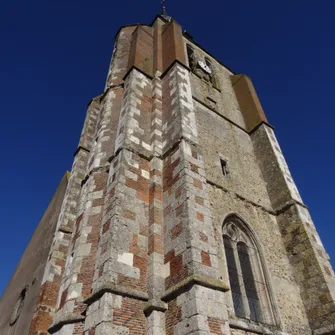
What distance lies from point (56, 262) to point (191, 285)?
5.11m

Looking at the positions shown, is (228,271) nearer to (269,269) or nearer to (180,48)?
(269,269)

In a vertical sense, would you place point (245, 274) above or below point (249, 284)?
above

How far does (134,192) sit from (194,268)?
8.26 feet

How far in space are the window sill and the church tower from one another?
3 centimetres

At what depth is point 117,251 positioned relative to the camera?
242 inches

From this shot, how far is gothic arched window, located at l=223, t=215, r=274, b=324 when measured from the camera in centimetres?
738

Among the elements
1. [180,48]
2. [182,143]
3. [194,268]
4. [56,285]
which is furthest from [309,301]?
[180,48]

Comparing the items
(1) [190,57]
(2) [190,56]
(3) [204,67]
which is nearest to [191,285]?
(3) [204,67]

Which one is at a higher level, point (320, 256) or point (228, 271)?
point (320, 256)

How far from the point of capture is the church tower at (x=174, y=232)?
222 inches

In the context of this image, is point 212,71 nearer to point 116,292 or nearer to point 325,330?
point 325,330

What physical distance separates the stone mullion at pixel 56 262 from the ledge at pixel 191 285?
4.12m

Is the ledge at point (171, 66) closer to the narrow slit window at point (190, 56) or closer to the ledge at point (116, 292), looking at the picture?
the narrow slit window at point (190, 56)

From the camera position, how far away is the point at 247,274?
809cm
